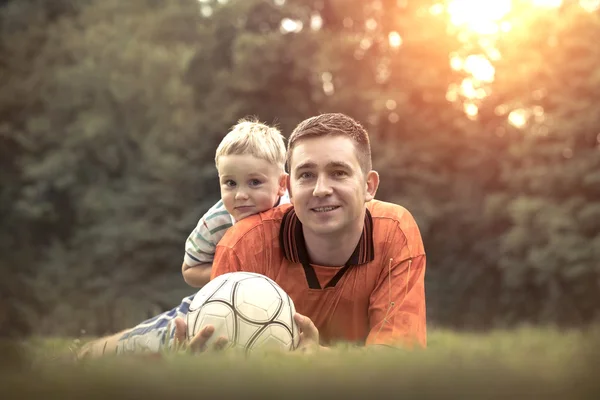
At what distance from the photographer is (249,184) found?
215 inches

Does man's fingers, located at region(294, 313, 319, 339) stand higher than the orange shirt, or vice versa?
the orange shirt

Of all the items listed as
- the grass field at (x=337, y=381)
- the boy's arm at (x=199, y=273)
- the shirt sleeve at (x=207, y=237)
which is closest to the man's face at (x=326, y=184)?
the shirt sleeve at (x=207, y=237)

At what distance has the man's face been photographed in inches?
180

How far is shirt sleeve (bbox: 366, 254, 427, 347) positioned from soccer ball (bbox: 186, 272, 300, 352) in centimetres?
59

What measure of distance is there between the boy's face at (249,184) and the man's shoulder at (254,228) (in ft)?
0.70

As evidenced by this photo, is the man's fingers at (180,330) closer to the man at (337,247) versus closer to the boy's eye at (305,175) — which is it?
the man at (337,247)

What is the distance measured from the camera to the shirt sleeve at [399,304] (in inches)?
181

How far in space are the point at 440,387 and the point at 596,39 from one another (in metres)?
25.9

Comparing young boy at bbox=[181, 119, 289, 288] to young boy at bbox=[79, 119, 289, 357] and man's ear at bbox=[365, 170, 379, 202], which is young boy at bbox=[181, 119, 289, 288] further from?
man's ear at bbox=[365, 170, 379, 202]

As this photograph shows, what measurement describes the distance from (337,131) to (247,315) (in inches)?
47.7

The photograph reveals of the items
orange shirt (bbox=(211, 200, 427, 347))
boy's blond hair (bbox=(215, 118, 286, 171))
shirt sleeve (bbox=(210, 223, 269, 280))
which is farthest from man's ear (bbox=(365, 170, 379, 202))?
boy's blond hair (bbox=(215, 118, 286, 171))

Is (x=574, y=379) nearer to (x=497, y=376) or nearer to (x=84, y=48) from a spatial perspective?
(x=497, y=376)

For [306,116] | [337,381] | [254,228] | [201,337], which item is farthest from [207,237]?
[306,116]

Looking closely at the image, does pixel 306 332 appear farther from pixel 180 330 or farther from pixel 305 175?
pixel 305 175
